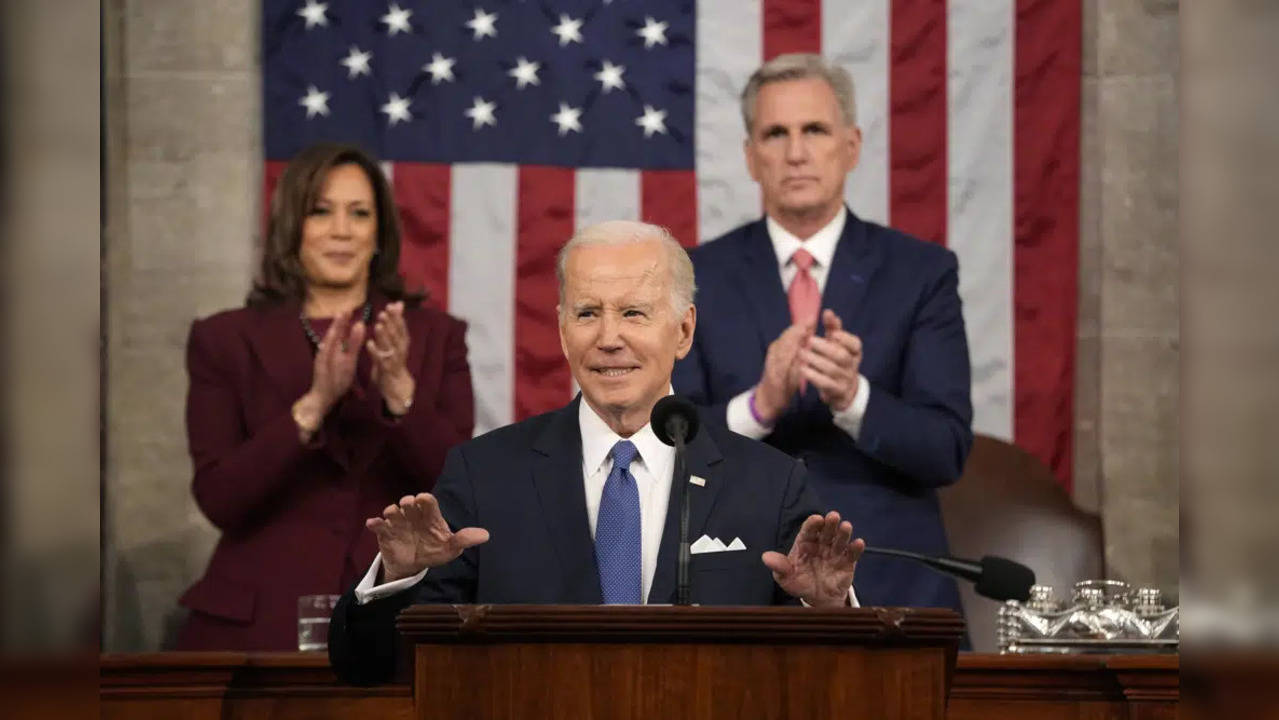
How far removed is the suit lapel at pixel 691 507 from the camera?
126 inches

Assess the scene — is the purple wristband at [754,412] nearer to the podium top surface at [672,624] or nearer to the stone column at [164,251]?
the stone column at [164,251]

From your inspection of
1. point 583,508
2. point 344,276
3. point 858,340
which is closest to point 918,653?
point 583,508

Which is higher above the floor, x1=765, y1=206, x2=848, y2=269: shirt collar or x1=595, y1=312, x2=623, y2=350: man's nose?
x1=765, y1=206, x2=848, y2=269: shirt collar

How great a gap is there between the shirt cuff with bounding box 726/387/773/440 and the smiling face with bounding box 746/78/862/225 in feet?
2.11

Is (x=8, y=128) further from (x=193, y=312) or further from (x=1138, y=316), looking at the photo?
(x=1138, y=316)

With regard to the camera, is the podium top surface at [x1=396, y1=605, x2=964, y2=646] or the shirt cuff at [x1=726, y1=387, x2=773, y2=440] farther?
the shirt cuff at [x1=726, y1=387, x2=773, y2=440]

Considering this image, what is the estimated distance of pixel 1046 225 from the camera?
545cm

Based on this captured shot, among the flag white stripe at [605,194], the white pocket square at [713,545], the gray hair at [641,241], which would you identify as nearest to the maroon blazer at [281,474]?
the flag white stripe at [605,194]

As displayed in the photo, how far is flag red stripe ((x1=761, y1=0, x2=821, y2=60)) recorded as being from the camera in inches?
213

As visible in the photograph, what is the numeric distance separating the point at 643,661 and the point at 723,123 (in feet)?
10.7

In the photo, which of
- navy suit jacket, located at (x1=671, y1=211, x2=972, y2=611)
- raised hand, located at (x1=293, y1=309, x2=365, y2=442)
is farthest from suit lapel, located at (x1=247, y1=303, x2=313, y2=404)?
navy suit jacket, located at (x1=671, y1=211, x2=972, y2=611)

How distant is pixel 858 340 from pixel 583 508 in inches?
68.3

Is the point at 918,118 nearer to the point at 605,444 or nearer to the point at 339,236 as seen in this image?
the point at 339,236

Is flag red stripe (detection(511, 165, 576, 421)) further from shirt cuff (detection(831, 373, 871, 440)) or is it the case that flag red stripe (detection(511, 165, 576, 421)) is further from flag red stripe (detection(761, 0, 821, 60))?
shirt cuff (detection(831, 373, 871, 440))
